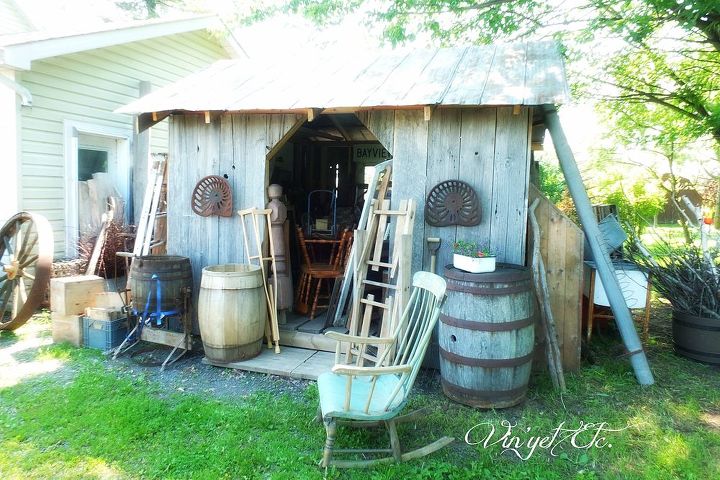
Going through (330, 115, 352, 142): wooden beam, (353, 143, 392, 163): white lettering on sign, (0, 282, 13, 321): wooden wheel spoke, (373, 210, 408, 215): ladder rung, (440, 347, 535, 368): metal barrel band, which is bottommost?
(440, 347, 535, 368): metal barrel band

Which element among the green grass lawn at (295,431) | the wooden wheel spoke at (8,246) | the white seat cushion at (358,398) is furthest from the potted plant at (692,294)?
the wooden wheel spoke at (8,246)

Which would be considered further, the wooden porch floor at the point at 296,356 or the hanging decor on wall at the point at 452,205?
the wooden porch floor at the point at 296,356

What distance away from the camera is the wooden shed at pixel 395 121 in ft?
13.3

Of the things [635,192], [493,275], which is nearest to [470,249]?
[493,275]

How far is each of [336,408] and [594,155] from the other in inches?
455

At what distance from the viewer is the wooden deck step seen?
4.18 metres

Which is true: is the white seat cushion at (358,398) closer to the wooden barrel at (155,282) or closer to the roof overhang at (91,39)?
the wooden barrel at (155,282)

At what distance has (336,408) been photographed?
2639 mm

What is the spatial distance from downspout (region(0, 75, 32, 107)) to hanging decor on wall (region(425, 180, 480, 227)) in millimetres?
5051

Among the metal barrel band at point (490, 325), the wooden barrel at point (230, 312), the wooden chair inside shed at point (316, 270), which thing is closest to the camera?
the metal barrel band at point (490, 325)

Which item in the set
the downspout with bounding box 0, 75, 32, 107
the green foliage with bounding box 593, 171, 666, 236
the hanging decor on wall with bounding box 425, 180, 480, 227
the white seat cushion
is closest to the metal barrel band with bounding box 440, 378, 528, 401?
the white seat cushion

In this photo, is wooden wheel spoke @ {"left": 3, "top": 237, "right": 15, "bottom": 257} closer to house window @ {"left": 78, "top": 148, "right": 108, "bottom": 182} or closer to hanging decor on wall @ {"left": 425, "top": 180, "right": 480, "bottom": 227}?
house window @ {"left": 78, "top": 148, "right": 108, "bottom": 182}

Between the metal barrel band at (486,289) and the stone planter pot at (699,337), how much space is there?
213 cm

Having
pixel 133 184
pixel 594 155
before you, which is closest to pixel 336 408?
pixel 133 184
